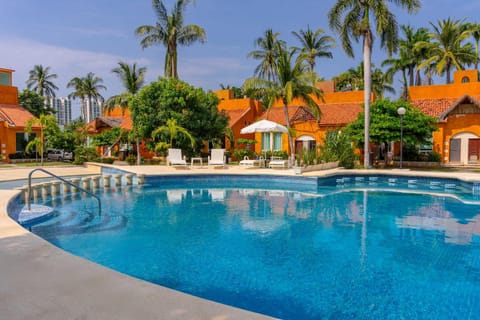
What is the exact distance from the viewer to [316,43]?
3356cm

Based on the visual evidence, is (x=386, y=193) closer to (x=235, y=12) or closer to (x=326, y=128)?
(x=326, y=128)

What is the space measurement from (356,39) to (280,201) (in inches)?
492

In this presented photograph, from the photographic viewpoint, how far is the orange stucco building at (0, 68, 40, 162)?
24703 mm

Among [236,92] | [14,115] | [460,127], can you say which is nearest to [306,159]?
[460,127]

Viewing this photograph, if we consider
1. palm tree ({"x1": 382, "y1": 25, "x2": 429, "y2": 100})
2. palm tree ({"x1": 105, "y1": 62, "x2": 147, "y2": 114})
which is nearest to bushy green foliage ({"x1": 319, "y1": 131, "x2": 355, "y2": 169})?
palm tree ({"x1": 105, "y1": 62, "x2": 147, "y2": 114})

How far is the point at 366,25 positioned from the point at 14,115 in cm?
2547

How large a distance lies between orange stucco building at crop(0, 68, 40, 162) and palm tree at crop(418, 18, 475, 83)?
1342 inches

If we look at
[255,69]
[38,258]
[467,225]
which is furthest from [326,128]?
[38,258]

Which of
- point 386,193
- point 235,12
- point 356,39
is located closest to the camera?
point 386,193

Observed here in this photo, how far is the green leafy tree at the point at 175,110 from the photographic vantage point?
21472mm

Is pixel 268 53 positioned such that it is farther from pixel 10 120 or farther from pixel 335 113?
pixel 10 120

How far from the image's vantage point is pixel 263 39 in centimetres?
3262

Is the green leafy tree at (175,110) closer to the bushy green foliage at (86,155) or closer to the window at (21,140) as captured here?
the bushy green foliage at (86,155)

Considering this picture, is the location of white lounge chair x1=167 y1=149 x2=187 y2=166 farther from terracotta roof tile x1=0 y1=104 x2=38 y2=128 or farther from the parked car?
terracotta roof tile x1=0 y1=104 x2=38 y2=128
